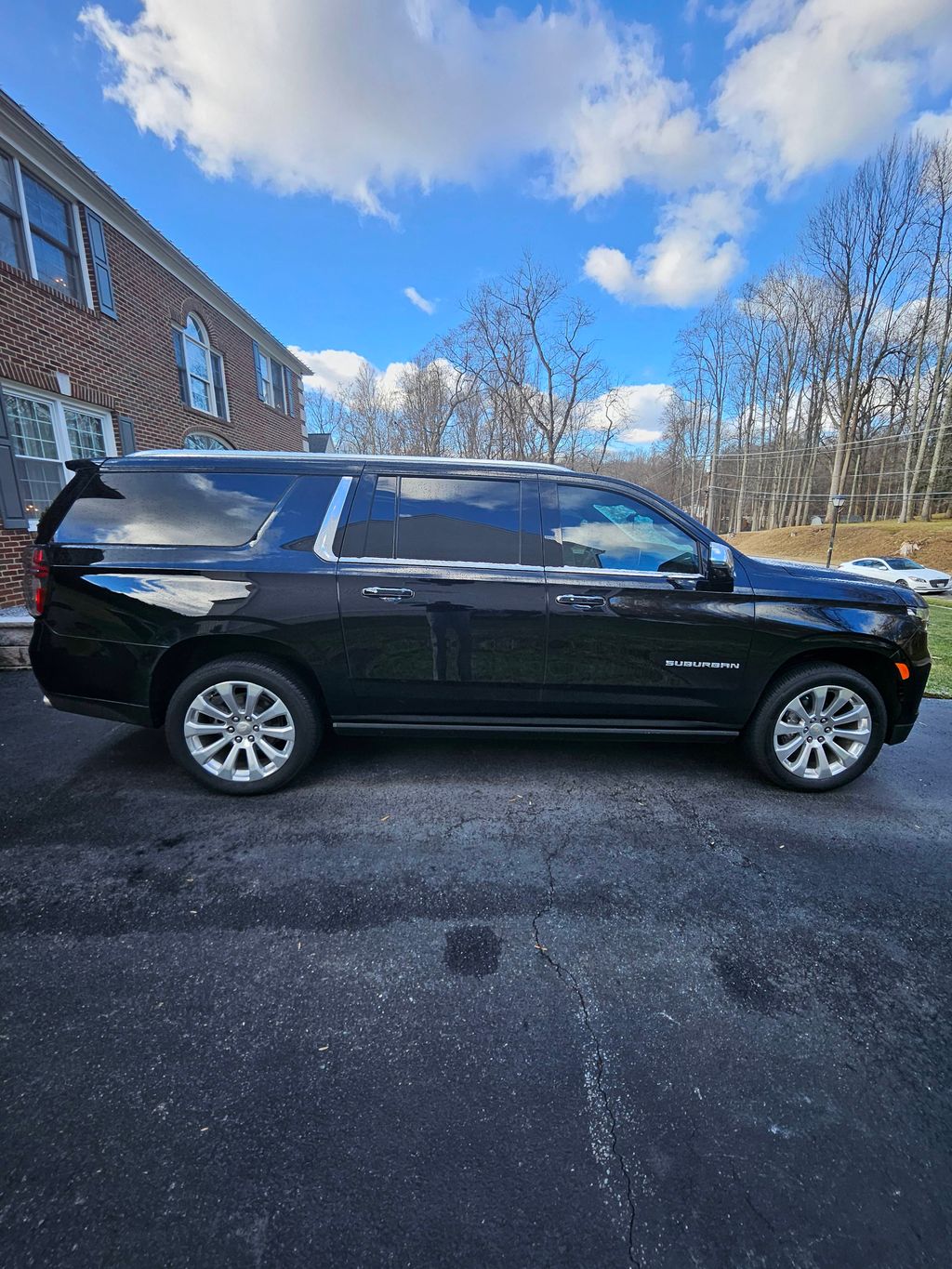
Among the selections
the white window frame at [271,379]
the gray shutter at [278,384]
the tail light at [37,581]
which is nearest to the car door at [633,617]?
the tail light at [37,581]

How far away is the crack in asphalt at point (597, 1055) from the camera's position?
50.3 inches

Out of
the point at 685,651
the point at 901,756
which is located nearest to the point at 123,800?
the point at 685,651

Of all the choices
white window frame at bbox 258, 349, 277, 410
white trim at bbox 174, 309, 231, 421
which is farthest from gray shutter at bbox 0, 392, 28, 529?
white window frame at bbox 258, 349, 277, 410

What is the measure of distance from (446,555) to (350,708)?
1089 millimetres

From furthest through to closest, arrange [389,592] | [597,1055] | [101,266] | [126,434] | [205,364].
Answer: [205,364], [126,434], [101,266], [389,592], [597,1055]

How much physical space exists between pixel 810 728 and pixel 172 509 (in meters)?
4.07

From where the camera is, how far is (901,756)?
3912mm

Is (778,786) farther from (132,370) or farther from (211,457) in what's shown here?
(132,370)

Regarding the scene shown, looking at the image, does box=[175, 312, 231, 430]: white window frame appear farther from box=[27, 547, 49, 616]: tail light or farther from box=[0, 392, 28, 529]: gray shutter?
box=[27, 547, 49, 616]: tail light

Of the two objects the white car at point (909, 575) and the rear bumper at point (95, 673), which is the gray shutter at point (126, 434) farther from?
the white car at point (909, 575)

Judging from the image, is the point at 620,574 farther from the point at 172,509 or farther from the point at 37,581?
the point at 37,581

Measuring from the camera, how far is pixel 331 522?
305 cm

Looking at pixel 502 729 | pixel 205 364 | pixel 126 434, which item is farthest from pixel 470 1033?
pixel 205 364

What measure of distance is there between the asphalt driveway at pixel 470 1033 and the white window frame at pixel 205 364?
442 inches
